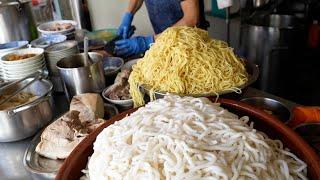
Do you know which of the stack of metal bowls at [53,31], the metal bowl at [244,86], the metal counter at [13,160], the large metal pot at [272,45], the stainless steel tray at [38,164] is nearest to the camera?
the stainless steel tray at [38,164]

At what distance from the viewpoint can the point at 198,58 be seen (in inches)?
57.6

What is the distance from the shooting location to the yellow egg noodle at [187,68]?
1.40 meters

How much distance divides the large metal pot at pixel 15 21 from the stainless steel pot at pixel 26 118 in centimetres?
102

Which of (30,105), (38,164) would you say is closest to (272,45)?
(30,105)

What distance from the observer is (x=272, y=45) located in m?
3.29

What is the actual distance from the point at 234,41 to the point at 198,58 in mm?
3499

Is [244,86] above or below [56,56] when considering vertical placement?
below

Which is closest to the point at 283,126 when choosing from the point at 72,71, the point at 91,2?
the point at 72,71

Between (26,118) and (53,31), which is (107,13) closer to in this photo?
(53,31)

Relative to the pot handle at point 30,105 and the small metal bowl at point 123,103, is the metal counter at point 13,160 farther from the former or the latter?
the small metal bowl at point 123,103

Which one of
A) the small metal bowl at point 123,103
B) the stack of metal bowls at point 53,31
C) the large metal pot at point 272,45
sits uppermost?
the stack of metal bowls at point 53,31

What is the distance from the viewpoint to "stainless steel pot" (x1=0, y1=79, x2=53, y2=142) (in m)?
1.33

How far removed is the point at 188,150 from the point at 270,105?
31.8 inches

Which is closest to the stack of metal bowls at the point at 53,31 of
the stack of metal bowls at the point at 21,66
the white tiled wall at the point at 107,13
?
the stack of metal bowls at the point at 21,66
